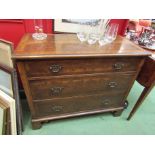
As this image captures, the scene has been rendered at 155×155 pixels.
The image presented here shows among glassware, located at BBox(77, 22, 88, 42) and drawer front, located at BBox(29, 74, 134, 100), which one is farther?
glassware, located at BBox(77, 22, 88, 42)

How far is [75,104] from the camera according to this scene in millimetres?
1540

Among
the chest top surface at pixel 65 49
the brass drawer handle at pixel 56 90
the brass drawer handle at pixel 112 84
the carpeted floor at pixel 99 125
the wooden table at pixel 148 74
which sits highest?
the chest top surface at pixel 65 49

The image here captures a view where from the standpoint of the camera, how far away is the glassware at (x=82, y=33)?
1415mm

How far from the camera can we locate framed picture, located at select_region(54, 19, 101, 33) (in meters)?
1.48

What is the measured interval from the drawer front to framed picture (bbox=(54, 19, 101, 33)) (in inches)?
22.7

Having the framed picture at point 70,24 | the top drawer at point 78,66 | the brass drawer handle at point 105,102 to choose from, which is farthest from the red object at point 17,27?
the brass drawer handle at point 105,102

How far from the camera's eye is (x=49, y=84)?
1283mm

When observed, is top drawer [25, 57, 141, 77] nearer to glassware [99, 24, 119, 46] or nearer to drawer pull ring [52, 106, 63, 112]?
glassware [99, 24, 119, 46]

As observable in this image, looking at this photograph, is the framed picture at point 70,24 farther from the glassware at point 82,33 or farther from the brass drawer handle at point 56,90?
the brass drawer handle at point 56,90

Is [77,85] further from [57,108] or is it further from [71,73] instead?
[57,108]

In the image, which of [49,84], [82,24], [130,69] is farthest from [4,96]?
[130,69]

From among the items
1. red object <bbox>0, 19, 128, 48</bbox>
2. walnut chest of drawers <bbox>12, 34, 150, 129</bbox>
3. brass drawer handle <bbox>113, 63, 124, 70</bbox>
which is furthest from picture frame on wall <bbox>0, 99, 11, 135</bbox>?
brass drawer handle <bbox>113, 63, 124, 70</bbox>

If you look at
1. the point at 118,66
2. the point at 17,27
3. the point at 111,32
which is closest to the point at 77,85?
the point at 118,66
